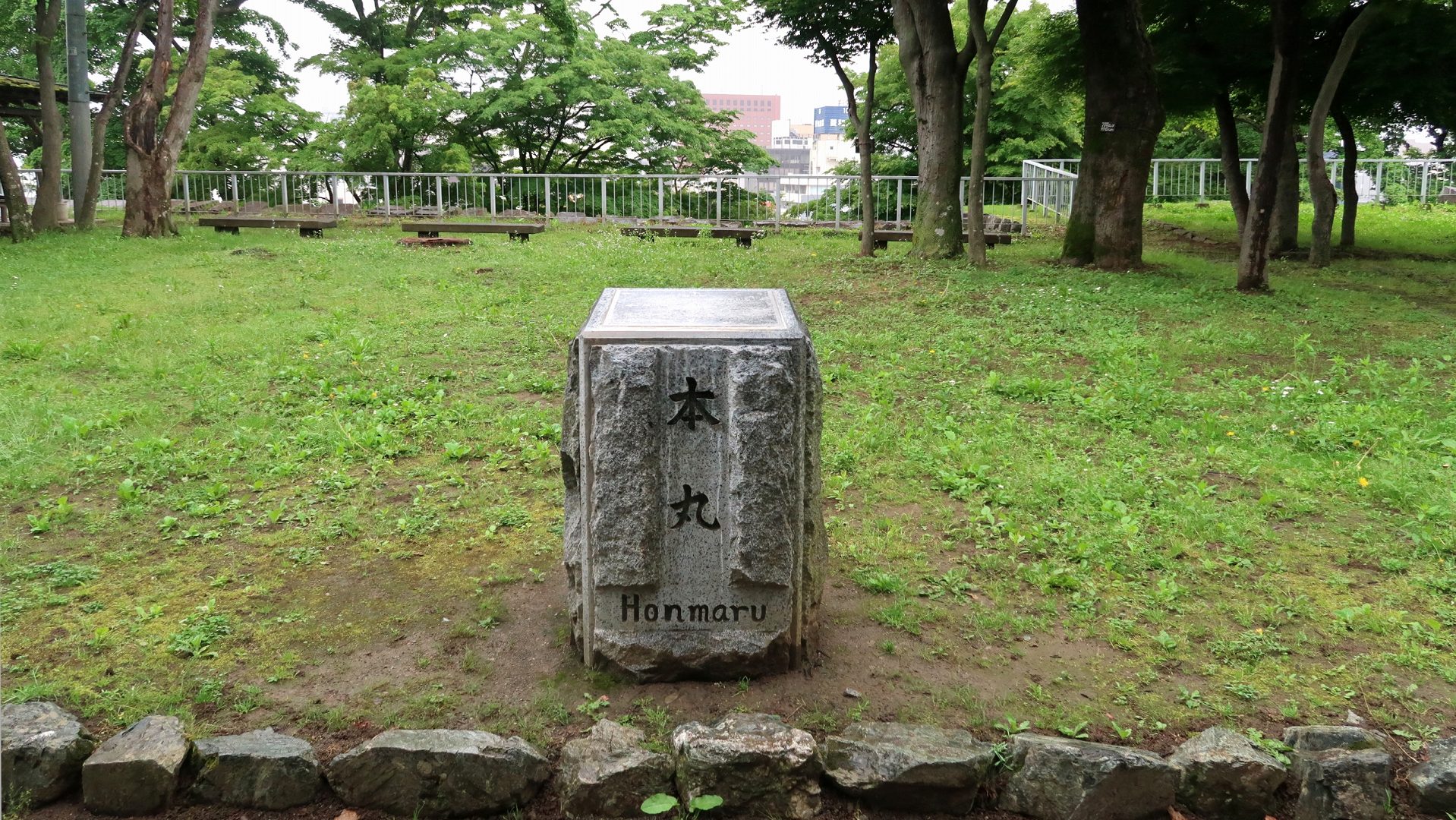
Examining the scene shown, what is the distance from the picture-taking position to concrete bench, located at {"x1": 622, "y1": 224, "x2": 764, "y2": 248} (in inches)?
762

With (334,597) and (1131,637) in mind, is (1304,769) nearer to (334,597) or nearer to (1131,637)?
(1131,637)

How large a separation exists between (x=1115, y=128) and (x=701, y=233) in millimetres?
7999

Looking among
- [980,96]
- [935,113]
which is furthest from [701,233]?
[980,96]

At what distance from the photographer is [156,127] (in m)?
18.7

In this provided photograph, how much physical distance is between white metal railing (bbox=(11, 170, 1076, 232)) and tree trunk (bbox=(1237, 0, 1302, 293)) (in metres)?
10.7

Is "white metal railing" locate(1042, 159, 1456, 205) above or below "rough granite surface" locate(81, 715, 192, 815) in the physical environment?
above

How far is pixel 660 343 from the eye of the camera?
420cm

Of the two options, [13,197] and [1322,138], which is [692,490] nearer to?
[1322,138]

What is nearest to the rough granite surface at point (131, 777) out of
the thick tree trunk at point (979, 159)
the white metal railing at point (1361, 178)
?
the thick tree trunk at point (979, 159)

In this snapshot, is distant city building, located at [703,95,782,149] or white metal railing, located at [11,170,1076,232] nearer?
white metal railing, located at [11,170,1076,232]

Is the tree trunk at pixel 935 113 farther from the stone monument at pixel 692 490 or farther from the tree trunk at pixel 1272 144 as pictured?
the stone monument at pixel 692 490

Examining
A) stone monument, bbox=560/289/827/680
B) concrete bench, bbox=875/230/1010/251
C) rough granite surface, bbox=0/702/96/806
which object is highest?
A: concrete bench, bbox=875/230/1010/251

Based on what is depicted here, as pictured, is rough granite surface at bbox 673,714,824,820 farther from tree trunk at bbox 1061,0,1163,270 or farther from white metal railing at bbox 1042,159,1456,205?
white metal railing at bbox 1042,159,1456,205

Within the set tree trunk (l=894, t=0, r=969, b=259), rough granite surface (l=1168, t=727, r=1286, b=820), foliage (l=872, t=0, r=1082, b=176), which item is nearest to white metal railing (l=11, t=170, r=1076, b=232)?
foliage (l=872, t=0, r=1082, b=176)
